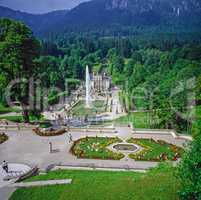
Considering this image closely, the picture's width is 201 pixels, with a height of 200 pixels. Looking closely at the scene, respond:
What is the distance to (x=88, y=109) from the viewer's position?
2079 inches

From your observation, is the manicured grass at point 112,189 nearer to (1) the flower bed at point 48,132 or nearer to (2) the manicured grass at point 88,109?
(1) the flower bed at point 48,132

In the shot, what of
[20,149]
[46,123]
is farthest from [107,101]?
[20,149]

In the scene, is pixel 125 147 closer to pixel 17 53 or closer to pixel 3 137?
pixel 3 137

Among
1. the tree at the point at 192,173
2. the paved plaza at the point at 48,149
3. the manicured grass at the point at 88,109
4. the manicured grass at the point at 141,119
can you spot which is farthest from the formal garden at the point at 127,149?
the manicured grass at the point at 88,109

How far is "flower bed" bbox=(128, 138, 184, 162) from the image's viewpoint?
80.8 feet

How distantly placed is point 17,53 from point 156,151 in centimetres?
1715

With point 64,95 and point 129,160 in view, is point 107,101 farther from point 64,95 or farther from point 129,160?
point 129,160

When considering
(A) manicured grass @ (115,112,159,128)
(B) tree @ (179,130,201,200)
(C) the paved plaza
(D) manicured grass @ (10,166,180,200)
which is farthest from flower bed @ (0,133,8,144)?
(B) tree @ (179,130,201,200)

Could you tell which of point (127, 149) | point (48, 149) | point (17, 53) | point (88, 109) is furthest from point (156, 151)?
point (88, 109)

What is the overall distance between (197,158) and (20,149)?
19.0m

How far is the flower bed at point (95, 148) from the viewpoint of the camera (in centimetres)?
2511

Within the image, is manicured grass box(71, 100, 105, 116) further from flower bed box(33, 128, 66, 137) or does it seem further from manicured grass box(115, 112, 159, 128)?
flower bed box(33, 128, 66, 137)

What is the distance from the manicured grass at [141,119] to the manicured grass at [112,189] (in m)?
18.9

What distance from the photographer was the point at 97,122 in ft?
133
